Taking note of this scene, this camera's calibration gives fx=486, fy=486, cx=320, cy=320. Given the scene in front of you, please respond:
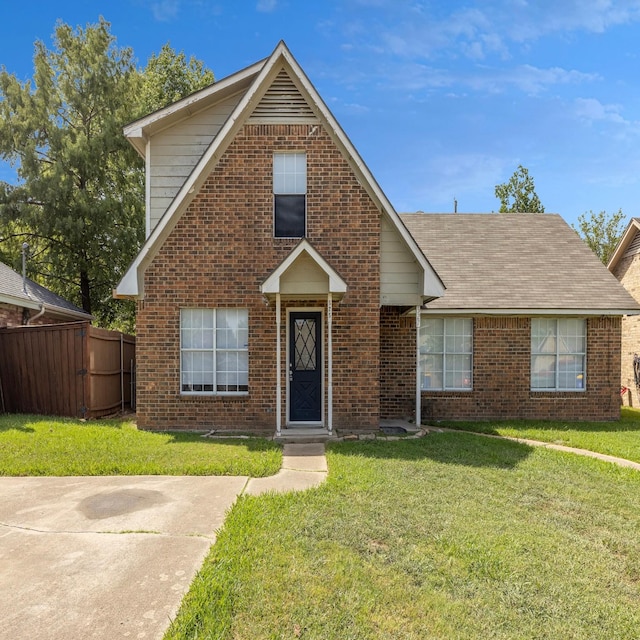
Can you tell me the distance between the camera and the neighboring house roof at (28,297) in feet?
42.1

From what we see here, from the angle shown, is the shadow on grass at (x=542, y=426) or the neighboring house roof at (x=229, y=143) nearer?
the neighboring house roof at (x=229, y=143)

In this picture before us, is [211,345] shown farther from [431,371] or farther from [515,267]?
[515,267]

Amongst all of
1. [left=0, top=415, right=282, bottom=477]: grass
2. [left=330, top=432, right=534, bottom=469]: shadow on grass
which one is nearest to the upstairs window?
[left=0, top=415, right=282, bottom=477]: grass

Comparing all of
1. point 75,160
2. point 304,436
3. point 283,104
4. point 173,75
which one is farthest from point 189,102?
point 173,75

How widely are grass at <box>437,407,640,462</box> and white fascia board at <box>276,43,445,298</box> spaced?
3.32 meters

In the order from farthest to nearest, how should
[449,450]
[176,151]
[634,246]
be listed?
1. [634,246]
2. [176,151]
3. [449,450]

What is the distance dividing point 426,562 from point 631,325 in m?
15.3

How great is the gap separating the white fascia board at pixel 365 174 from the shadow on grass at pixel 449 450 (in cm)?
291

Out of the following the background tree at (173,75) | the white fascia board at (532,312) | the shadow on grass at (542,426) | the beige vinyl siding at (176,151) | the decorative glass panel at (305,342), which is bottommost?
the shadow on grass at (542,426)

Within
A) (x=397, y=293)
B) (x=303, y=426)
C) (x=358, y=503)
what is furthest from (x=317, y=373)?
(x=358, y=503)

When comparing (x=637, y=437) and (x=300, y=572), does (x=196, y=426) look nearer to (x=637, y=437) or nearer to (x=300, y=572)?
(x=300, y=572)

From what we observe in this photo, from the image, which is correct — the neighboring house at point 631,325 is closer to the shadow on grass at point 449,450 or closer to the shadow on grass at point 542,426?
the shadow on grass at point 542,426

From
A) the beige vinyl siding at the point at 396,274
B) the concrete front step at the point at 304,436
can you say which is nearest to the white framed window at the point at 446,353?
the beige vinyl siding at the point at 396,274

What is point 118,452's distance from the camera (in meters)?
7.64
